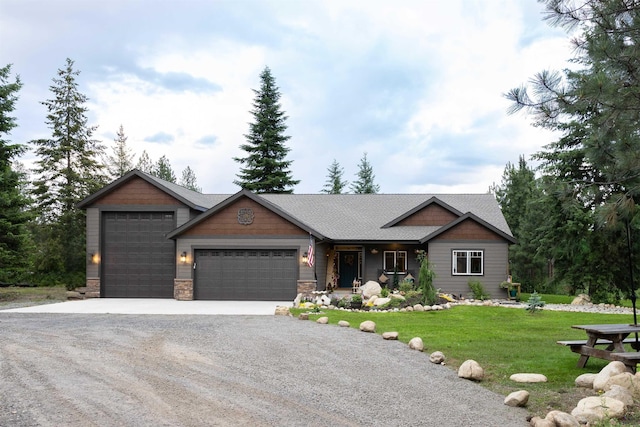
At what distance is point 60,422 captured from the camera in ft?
18.5

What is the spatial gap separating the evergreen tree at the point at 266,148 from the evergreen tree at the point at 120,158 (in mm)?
11320

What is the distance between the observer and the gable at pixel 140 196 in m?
22.4

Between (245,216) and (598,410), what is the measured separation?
16.9 metres

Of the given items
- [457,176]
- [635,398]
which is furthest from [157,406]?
[457,176]

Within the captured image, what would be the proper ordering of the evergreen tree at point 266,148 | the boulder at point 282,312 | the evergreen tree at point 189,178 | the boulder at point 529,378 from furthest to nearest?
the evergreen tree at point 189,178 → the evergreen tree at point 266,148 → the boulder at point 282,312 → the boulder at point 529,378

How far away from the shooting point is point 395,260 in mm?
23656

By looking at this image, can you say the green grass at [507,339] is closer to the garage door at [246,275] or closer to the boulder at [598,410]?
the boulder at [598,410]

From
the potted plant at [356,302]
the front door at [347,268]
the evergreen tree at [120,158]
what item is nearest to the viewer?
the potted plant at [356,302]

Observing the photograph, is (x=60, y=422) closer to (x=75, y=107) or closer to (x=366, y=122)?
(x=366, y=122)

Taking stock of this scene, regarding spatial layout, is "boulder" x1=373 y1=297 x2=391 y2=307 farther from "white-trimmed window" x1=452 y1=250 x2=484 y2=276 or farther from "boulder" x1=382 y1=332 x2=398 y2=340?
"boulder" x1=382 y1=332 x2=398 y2=340

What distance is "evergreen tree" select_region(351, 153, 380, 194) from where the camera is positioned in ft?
172

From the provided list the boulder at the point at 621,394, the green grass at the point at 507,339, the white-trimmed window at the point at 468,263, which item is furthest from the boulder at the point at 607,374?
the white-trimmed window at the point at 468,263

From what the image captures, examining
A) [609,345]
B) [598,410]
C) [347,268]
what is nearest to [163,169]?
[347,268]

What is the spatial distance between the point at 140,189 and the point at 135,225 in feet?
5.06
